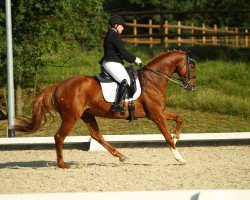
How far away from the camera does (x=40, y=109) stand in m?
12.1

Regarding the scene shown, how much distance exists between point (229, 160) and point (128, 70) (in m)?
2.30

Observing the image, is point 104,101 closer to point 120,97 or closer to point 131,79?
point 120,97

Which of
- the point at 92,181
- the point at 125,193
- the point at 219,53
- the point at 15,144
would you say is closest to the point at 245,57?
the point at 219,53

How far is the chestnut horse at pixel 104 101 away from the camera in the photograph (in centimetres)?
1164

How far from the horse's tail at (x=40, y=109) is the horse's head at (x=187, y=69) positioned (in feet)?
7.03

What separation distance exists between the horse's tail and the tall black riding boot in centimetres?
109

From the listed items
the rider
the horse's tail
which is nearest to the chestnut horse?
the horse's tail

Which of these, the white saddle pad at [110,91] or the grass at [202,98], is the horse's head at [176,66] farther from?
the grass at [202,98]

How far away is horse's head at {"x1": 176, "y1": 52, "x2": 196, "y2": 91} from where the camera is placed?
39.7 ft

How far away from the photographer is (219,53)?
81.9 ft

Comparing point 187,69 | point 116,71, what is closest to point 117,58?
point 116,71

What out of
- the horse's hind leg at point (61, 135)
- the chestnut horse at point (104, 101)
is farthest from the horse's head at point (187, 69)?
the horse's hind leg at point (61, 135)

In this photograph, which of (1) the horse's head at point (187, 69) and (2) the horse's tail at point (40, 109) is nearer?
(2) the horse's tail at point (40, 109)

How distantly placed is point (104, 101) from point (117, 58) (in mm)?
732
